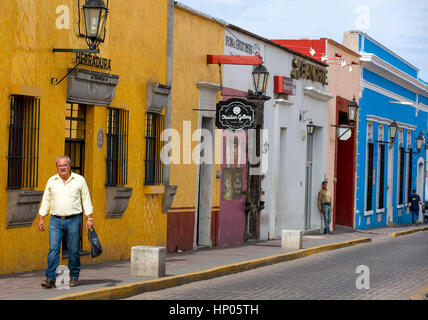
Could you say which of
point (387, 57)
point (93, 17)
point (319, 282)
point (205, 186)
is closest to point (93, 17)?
point (93, 17)

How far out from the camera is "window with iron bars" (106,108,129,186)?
595 inches

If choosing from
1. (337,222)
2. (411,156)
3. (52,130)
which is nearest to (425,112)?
(411,156)

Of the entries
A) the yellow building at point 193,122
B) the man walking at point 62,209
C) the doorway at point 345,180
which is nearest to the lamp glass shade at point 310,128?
the doorway at point 345,180

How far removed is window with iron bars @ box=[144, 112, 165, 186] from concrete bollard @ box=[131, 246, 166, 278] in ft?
13.1

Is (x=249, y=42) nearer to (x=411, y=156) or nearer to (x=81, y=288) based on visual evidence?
(x=81, y=288)

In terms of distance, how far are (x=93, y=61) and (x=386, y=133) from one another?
24297 mm

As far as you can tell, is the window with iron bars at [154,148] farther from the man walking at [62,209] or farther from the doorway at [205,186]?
the man walking at [62,209]

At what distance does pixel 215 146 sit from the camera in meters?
19.5

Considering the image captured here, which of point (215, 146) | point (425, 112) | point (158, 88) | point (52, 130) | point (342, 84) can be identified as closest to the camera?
point (52, 130)

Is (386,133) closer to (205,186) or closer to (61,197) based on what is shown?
(205,186)

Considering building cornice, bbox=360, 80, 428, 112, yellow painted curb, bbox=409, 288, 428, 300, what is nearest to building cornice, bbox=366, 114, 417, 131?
building cornice, bbox=360, 80, 428, 112

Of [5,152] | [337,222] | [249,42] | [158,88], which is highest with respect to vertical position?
[249,42]

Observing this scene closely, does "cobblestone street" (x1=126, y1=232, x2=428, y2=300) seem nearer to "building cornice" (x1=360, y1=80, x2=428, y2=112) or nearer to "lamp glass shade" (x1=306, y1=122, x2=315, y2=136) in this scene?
"lamp glass shade" (x1=306, y1=122, x2=315, y2=136)
